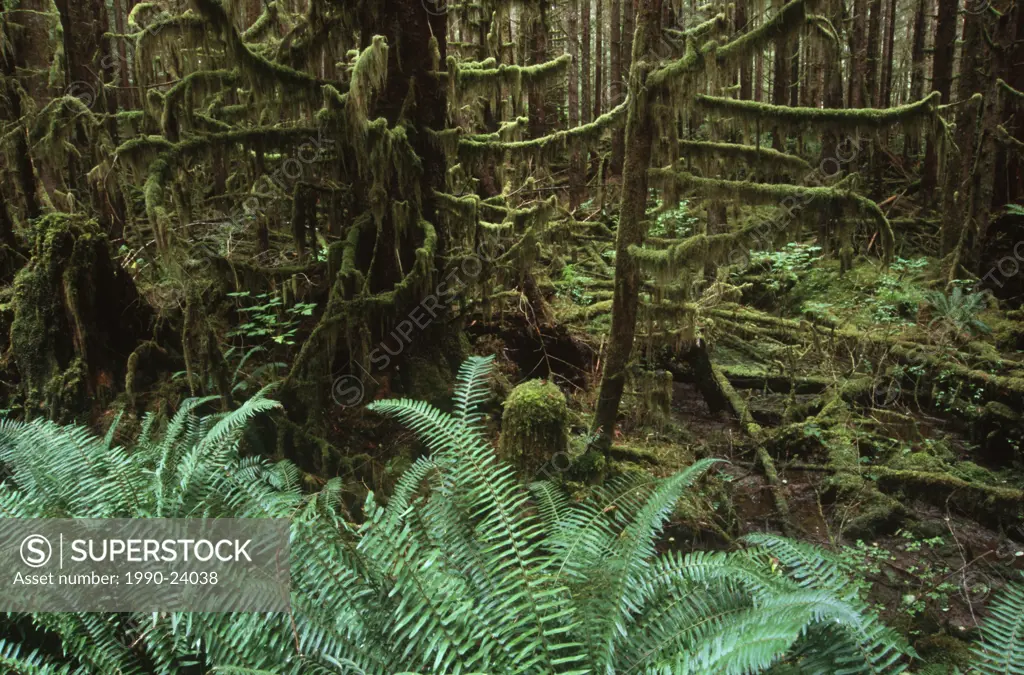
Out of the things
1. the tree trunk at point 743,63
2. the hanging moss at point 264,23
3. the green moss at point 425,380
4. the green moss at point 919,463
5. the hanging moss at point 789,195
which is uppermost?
the tree trunk at point 743,63

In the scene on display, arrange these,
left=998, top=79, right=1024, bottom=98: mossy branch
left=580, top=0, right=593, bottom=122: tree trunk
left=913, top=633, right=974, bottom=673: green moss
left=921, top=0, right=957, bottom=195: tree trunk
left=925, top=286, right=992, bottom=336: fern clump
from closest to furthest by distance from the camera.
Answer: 1. left=913, top=633, right=974, bottom=673: green moss
2. left=925, top=286, right=992, bottom=336: fern clump
3. left=998, top=79, right=1024, bottom=98: mossy branch
4. left=921, top=0, right=957, bottom=195: tree trunk
5. left=580, top=0, right=593, bottom=122: tree trunk

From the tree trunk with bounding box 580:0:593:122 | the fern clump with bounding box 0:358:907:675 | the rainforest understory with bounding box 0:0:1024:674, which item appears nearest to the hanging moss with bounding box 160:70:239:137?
the rainforest understory with bounding box 0:0:1024:674

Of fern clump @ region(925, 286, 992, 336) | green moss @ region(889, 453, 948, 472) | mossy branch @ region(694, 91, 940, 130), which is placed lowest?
green moss @ region(889, 453, 948, 472)

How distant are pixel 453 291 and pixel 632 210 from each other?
172 cm

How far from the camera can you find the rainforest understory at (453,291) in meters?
4.38

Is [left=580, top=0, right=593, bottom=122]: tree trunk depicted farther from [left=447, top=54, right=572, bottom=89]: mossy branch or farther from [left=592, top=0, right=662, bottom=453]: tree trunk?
[left=592, top=0, right=662, bottom=453]: tree trunk

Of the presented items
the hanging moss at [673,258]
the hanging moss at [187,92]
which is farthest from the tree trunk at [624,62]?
the hanging moss at [187,92]

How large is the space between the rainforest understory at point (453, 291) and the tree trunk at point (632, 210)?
0.08ft

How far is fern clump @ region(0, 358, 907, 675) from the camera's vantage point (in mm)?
2254

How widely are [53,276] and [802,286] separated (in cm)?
1060

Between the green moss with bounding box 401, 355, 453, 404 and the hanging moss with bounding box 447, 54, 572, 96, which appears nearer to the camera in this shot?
the green moss with bounding box 401, 355, 453, 404

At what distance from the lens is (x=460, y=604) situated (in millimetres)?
2311

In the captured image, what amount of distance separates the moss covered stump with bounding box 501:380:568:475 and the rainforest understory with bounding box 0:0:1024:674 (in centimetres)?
2

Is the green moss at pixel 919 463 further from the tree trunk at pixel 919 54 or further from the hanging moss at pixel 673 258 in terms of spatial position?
the tree trunk at pixel 919 54
